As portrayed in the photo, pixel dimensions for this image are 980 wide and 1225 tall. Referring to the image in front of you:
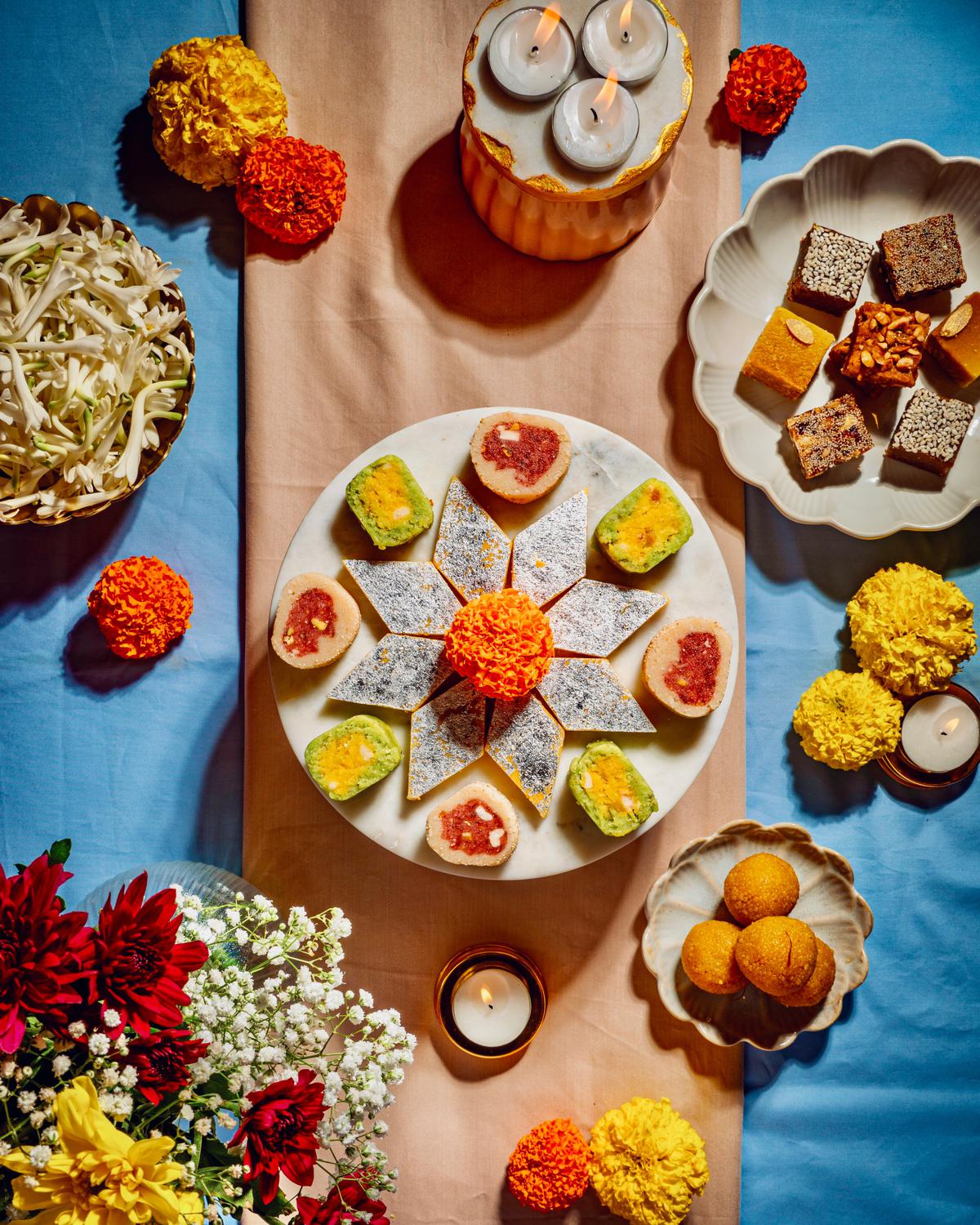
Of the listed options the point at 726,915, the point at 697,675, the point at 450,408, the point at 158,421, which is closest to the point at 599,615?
the point at 697,675

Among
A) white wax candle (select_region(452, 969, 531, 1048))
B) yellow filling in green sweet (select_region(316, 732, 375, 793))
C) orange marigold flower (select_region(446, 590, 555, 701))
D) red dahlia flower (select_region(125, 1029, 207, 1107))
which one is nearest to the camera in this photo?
red dahlia flower (select_region(125, 1029, 207, 1107))

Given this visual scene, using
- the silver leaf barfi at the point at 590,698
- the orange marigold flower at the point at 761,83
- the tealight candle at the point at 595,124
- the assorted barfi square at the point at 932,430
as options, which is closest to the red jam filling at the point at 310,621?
the silver leaf barfi at the point at 590,698

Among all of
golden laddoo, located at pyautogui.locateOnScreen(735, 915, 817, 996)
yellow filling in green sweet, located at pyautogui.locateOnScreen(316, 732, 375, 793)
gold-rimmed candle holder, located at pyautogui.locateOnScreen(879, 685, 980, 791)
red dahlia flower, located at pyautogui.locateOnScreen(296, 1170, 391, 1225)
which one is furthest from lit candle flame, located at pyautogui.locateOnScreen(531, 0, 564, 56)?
red dahlia flower, located at pyautogui.locateOnScreen(296, 1170, 391, 1225)

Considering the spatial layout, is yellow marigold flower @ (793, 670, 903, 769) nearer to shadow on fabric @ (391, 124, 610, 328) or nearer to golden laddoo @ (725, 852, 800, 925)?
golden laddoo @ (725, 852, 800, 925)

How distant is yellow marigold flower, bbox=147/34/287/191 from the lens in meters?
1.80

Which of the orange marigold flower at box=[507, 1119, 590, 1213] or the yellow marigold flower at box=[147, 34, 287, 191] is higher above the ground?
the yellow marigold flower at box=[147, 34, 287, 191]

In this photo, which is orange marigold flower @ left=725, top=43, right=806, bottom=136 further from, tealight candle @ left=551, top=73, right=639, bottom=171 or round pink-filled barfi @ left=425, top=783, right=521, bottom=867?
round pink-filled barfi @ left=425, top=783, right=521, bottom=867

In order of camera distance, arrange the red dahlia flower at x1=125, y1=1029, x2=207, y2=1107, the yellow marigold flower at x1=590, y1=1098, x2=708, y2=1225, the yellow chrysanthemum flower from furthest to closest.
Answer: the yellow marigold flower at x1=590, y1=1098, x2=708, y2=1225, the red dahlia flower at x1=125, y1=1029, x2=207, y2=1107, the yellow chrysanthemum flower

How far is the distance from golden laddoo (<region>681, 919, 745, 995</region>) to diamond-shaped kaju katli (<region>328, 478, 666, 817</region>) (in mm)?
431

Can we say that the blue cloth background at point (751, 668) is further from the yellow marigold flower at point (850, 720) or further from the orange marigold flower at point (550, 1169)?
the orange marigold flower at point (550, 1169)

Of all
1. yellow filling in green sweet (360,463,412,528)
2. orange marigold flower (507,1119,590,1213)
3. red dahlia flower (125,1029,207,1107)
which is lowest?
orange marigold flower (507,1119,590,1213)

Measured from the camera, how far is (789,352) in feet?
6.20

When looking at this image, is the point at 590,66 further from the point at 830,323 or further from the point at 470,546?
Answer: the point at 470,546

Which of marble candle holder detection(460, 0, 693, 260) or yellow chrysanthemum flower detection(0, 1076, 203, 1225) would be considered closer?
yellow chrysanthemum flower detection(0, 1076, 203, 1225)
